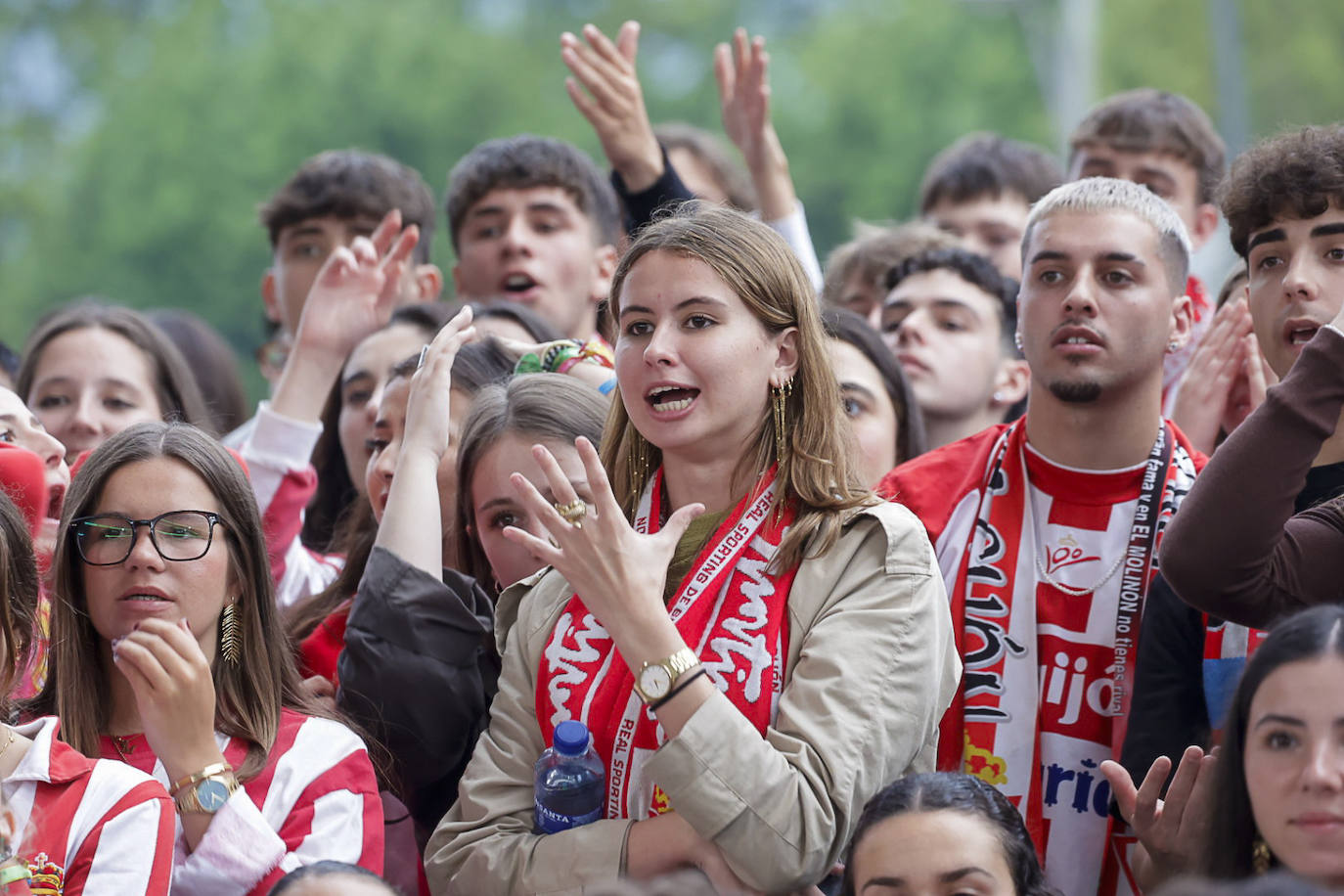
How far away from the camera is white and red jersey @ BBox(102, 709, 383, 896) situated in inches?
130

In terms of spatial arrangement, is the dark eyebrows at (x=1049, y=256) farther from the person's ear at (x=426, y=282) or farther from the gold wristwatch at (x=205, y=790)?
the person's ear at (x=426, y=282)

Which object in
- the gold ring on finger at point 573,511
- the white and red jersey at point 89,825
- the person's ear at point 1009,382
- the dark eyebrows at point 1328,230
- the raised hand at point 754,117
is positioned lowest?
the white and red jersey at point 89,825

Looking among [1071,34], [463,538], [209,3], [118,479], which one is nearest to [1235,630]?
[463,538]

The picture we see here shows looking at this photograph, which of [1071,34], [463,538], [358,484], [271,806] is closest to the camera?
[271,806]

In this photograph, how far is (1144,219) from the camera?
13.9 feet

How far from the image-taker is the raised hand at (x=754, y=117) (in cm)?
602

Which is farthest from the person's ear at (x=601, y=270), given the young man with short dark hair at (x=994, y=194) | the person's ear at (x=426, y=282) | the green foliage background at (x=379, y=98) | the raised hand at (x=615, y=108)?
the green foliage background at (x=379, y=98)

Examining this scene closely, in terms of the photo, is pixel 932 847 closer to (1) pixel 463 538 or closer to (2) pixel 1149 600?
(2) pixel 1149 600

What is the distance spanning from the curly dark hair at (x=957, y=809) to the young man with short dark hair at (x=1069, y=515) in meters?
0.61

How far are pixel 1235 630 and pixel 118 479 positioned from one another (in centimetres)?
244

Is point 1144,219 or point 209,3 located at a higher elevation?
point 209,3

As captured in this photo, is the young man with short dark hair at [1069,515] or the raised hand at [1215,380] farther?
the raised hand at [1215,380]

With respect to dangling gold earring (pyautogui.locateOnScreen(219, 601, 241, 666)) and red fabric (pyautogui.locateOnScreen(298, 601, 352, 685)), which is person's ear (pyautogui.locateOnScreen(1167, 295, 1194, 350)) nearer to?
red fabric (pyautogui.locateOnScreen(298, 601, 352, 685))

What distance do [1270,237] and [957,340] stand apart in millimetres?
1689
